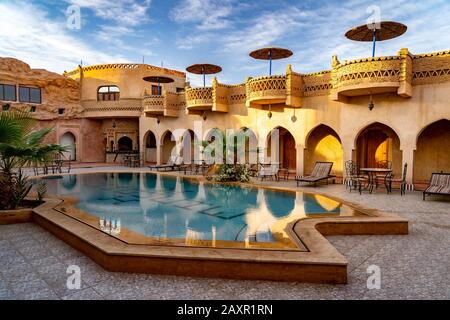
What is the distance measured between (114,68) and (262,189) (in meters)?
17.9

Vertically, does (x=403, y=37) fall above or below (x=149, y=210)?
above

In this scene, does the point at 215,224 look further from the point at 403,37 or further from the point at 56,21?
the point at 403,37

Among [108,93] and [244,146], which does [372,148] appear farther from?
[108,93]

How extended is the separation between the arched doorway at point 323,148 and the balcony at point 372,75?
3725 millimetres

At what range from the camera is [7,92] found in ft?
67.4

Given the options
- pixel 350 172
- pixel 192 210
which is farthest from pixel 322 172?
pixel 192 210

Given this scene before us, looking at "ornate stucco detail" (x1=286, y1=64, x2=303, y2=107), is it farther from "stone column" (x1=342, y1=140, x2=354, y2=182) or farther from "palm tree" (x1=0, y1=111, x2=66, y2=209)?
"palm tree" (x1=0, y1=111, x2=66, y2=209)

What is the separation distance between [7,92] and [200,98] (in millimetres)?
14007

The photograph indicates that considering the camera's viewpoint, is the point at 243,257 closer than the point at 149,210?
Yes

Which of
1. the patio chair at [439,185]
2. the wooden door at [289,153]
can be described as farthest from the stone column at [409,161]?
the wooden door at [289,153]

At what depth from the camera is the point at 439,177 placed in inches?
374

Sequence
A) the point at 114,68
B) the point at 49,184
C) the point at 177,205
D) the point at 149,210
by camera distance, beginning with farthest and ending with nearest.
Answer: the point at 114,68
the point at 49,184
the point at 177,205
the point at 149,210

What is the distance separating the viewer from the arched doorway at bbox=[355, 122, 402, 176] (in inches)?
518

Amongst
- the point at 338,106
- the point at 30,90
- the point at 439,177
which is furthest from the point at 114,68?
the point at 439,177
